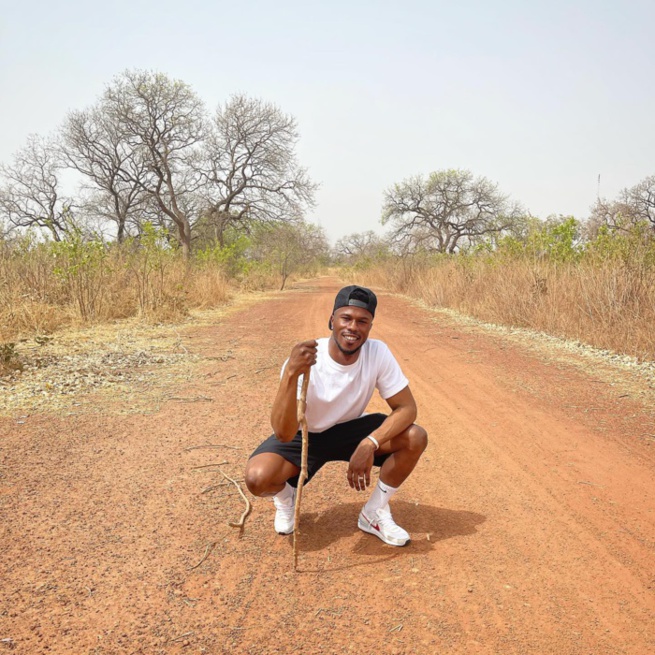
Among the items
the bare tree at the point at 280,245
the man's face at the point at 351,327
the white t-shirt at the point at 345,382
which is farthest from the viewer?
the bare tree at the point at 280,245

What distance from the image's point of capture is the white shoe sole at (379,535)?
2877mm

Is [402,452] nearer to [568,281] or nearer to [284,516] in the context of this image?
[284,516]

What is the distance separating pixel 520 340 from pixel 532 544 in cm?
671

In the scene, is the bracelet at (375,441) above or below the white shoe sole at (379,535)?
above

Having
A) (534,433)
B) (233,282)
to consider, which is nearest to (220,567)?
(534,433)

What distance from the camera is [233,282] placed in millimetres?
24422

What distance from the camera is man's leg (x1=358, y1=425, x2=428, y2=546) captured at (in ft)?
9.71

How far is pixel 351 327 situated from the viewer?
2812 millimetres

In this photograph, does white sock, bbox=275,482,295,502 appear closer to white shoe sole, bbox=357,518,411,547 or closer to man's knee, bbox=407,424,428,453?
white shoe sole, bbox=357,518,411,547

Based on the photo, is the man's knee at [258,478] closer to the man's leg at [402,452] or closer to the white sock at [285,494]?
the white sock at [285,494]

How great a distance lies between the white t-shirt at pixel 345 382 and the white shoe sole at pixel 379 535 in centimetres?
57

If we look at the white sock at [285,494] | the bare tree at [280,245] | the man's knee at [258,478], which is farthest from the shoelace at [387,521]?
the bare tree at [280,245]

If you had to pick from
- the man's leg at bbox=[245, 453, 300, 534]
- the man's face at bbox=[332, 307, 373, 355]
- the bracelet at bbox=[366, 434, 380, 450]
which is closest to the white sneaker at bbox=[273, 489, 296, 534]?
the man's leg at bbox=[245, 453, 300, 534]

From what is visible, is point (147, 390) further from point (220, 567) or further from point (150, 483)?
point (220, 567)
